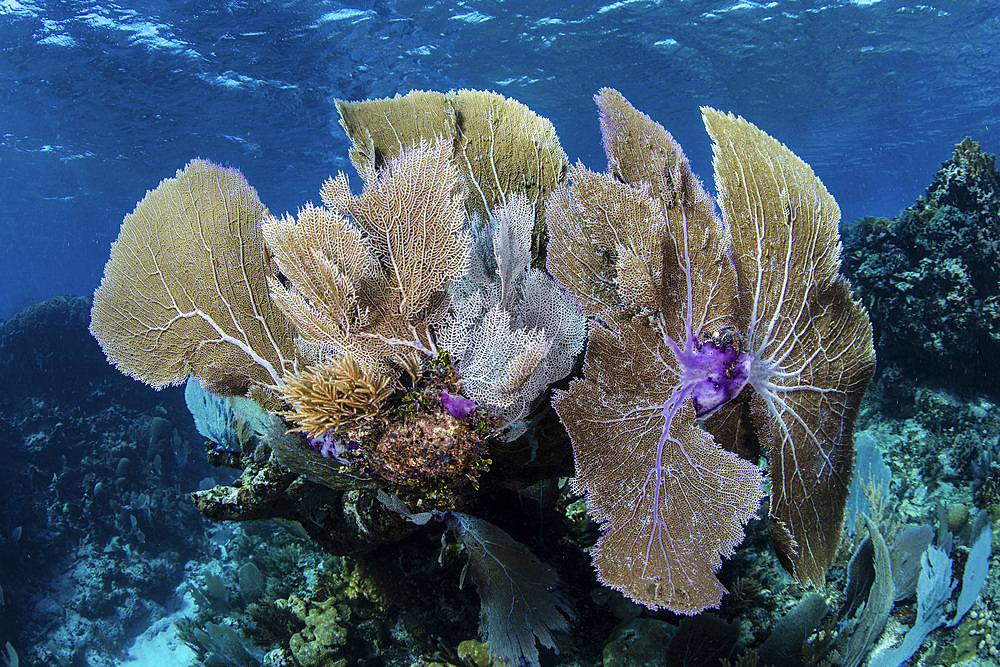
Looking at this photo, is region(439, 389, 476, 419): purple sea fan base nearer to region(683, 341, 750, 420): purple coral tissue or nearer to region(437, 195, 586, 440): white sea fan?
region(437, 195, 586, 440): white sea fan

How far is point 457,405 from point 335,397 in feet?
1.79

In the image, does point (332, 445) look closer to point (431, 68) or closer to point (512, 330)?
point (512, 330)

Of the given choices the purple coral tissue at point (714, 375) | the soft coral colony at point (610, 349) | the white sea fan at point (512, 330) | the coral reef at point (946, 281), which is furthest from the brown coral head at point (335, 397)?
the coral reef at point (946, 281)

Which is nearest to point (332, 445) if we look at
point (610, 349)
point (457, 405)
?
point (457, 405)

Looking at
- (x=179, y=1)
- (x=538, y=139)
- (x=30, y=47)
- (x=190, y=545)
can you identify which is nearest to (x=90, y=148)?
(x=30, y=47)

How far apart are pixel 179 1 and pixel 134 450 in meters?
14.7

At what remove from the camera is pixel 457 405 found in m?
2.23

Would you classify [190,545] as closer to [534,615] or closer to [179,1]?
[534,615]

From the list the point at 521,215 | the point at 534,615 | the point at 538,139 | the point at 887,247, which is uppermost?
the point at 538,139

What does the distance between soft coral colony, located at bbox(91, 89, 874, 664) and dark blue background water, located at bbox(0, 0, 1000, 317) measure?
18.6 meters

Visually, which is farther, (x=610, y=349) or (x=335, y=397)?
(x=610, y=349)

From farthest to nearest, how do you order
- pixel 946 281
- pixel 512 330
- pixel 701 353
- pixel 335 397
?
pixel 946 281 < pixel 701 353 < pixel 512 330 < pixel 335 397

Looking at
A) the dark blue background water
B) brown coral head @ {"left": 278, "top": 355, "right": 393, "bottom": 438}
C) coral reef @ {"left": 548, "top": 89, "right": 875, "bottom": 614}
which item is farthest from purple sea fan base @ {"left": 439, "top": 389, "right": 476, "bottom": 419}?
the dark blue background water

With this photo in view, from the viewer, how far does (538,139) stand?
11.1 ft
